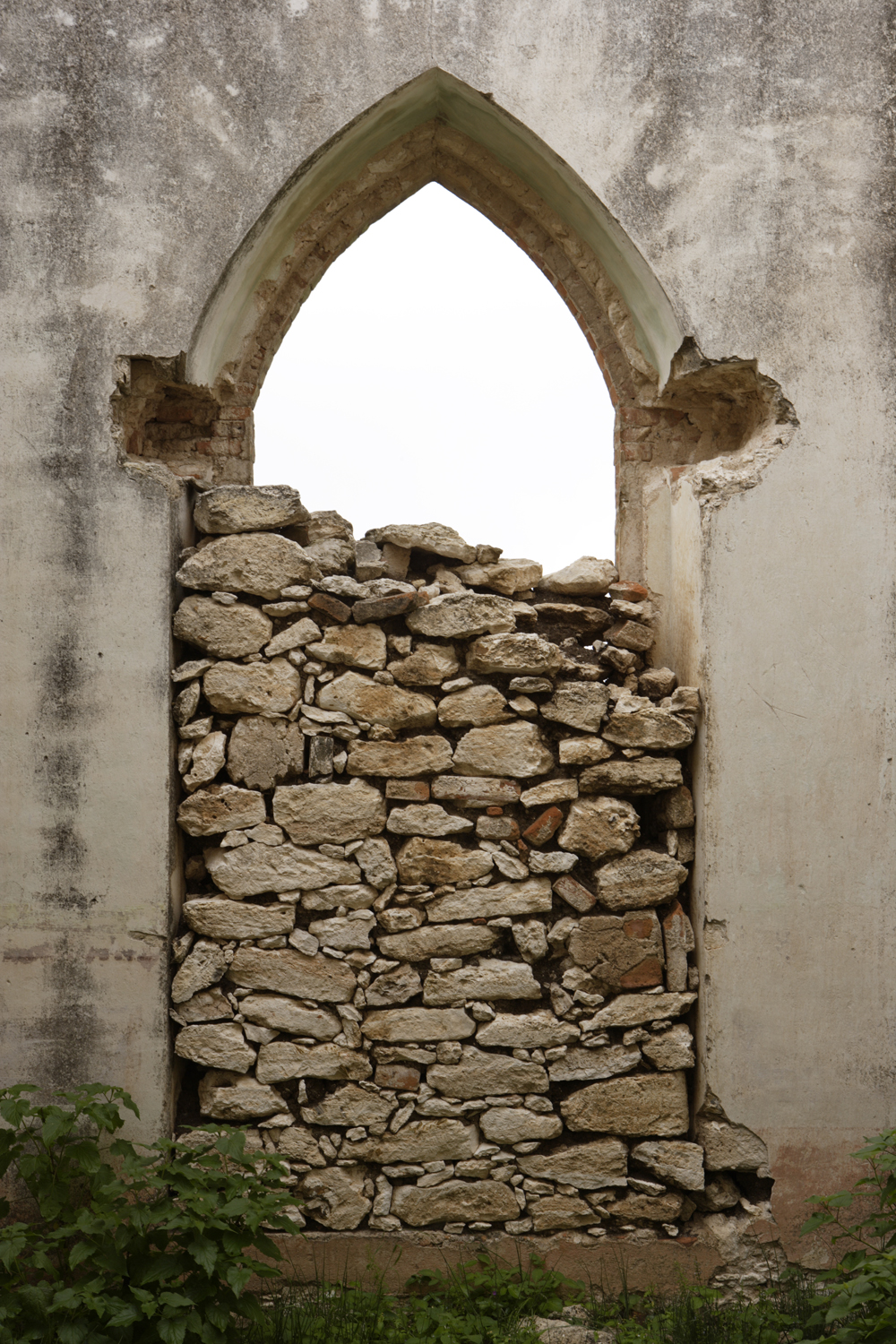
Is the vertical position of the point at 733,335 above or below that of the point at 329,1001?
above

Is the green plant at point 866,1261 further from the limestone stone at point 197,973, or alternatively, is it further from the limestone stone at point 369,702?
the limestone stone at point 197,973

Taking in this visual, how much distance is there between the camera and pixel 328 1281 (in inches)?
129

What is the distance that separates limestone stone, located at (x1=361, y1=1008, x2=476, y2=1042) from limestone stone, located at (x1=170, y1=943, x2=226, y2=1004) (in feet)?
1.75

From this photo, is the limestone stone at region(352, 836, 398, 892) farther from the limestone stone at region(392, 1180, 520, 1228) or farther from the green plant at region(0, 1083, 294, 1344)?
the limestone stone at region(392, 1180, 520, 1228)

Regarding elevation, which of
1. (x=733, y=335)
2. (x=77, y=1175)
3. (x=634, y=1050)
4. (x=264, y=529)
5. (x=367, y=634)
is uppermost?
(x=733, y=335)

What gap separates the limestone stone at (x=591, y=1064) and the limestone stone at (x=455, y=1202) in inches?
16.6

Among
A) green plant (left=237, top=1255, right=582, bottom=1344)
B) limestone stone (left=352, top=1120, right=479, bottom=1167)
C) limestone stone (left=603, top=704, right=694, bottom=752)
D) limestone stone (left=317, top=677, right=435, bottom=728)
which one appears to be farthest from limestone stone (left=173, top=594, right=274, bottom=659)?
green plant (left=237, top=1255, right=582, bottom=1344)

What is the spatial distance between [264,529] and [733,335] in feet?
5.75

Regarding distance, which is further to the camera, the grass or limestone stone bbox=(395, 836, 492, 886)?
limestone stone bbox=(395, 836, 492, 886)

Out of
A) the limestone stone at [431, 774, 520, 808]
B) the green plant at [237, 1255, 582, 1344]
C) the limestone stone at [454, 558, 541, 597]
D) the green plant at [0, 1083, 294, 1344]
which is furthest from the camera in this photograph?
the limestone stone at [454, 558, 541, 597]

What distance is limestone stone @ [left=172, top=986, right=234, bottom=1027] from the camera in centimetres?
328

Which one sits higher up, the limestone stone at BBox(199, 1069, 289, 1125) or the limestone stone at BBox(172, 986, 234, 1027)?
the limestone stone at BBox(172, 986, 234, 1027)

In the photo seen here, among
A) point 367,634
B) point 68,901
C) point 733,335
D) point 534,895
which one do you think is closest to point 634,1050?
point 534,895

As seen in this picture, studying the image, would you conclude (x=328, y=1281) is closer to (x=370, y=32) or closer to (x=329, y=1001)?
(x=329, y=1001)
